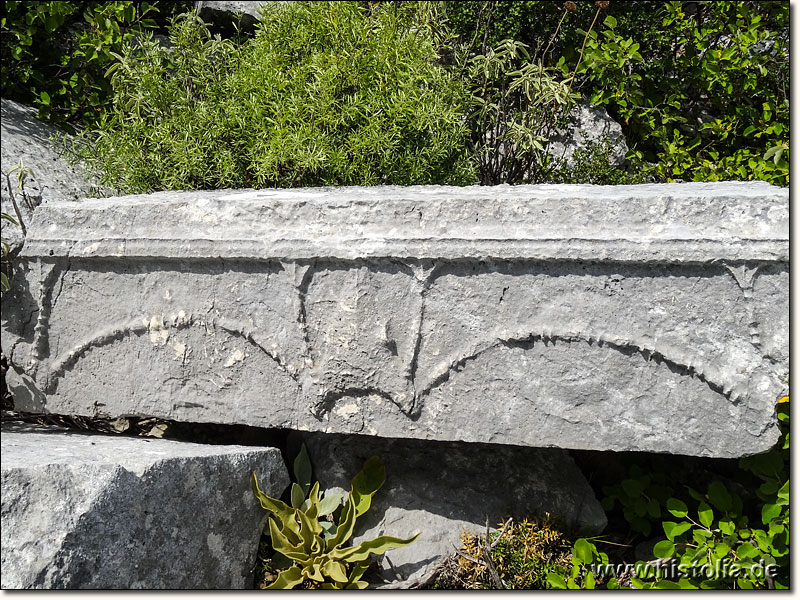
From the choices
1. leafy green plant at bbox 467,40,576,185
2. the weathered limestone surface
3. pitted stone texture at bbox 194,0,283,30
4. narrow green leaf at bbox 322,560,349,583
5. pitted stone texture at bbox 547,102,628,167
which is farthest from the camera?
pitted stone texture at bbox 194,0,283,30

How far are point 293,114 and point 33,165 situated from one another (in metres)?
1.07

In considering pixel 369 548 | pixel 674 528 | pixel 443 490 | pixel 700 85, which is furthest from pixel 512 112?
pixel 369 548

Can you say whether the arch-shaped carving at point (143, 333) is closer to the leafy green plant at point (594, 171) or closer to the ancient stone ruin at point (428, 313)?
the ancient stone ruin at point (428, 313)

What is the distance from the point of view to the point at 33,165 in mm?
2822

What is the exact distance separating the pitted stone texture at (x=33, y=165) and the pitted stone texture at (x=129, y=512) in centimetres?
86

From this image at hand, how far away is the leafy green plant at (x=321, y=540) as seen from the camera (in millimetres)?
2197

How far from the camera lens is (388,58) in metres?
2.79

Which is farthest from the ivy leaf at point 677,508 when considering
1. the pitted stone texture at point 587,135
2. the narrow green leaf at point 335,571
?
the pitted stone texture at point 587,135

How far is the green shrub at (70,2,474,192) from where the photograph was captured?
2604 millimetres

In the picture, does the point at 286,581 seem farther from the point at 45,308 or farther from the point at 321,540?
the point at 45,308

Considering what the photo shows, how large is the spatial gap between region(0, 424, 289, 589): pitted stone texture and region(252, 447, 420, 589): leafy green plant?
82 millimetres

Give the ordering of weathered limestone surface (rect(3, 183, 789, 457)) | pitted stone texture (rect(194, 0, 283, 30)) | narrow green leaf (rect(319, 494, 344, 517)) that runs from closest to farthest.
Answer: weathered limestone surface (rect(3, 183, 789, 457)) → narrow green leaf (rect(319, 494, 344, 517)) → pitted stone texture (rect(194, 0, 283, 30))

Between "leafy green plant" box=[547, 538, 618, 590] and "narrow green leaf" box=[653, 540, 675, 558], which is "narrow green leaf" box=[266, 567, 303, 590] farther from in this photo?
"narrow green leaf" box=[653, 540, 675, 558]

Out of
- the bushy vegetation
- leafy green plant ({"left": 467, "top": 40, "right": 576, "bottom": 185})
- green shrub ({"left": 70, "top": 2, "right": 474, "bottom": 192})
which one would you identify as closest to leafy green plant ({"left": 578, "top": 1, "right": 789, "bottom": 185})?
leafy green plant ({"left": 467, "top": 40, "right": 576, "bottom": 185})
